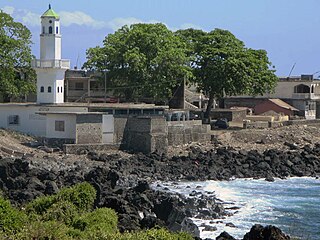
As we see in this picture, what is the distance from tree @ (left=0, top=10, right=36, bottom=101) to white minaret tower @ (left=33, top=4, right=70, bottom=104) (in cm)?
327

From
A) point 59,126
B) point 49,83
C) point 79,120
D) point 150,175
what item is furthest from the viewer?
point 49,83

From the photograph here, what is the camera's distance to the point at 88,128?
47625 mm

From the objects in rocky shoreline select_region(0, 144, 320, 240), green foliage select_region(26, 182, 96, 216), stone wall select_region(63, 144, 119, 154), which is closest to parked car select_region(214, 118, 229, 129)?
rocky shoreline select_region(0, 144, 320, 240)

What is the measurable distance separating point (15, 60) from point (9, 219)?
33101 mm

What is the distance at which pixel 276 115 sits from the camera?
65312 mm

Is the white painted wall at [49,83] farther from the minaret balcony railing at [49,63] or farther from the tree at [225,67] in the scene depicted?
the tree at [225,67]

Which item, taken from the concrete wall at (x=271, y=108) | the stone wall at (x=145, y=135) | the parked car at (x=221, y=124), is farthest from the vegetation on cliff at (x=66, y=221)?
the concrete wall at (x=271, y=108)

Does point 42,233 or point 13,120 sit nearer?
point 42,233

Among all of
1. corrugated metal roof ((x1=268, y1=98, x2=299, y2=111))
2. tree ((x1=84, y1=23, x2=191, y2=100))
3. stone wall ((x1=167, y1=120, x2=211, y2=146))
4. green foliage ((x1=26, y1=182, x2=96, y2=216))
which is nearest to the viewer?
green foliage ((x1=26, y1=182, x2=96, y2=216))

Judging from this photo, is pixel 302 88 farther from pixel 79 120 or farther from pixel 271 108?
pixel 79 120

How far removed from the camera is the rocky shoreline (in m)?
31.5

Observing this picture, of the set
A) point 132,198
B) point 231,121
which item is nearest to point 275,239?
→ point 132,198

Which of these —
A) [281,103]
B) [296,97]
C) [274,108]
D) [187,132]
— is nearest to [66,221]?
[187,132]

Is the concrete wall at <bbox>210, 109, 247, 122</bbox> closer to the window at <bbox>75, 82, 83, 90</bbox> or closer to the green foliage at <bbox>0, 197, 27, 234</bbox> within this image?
the window at <bbox>75, 82, 83, 90</bbox>
